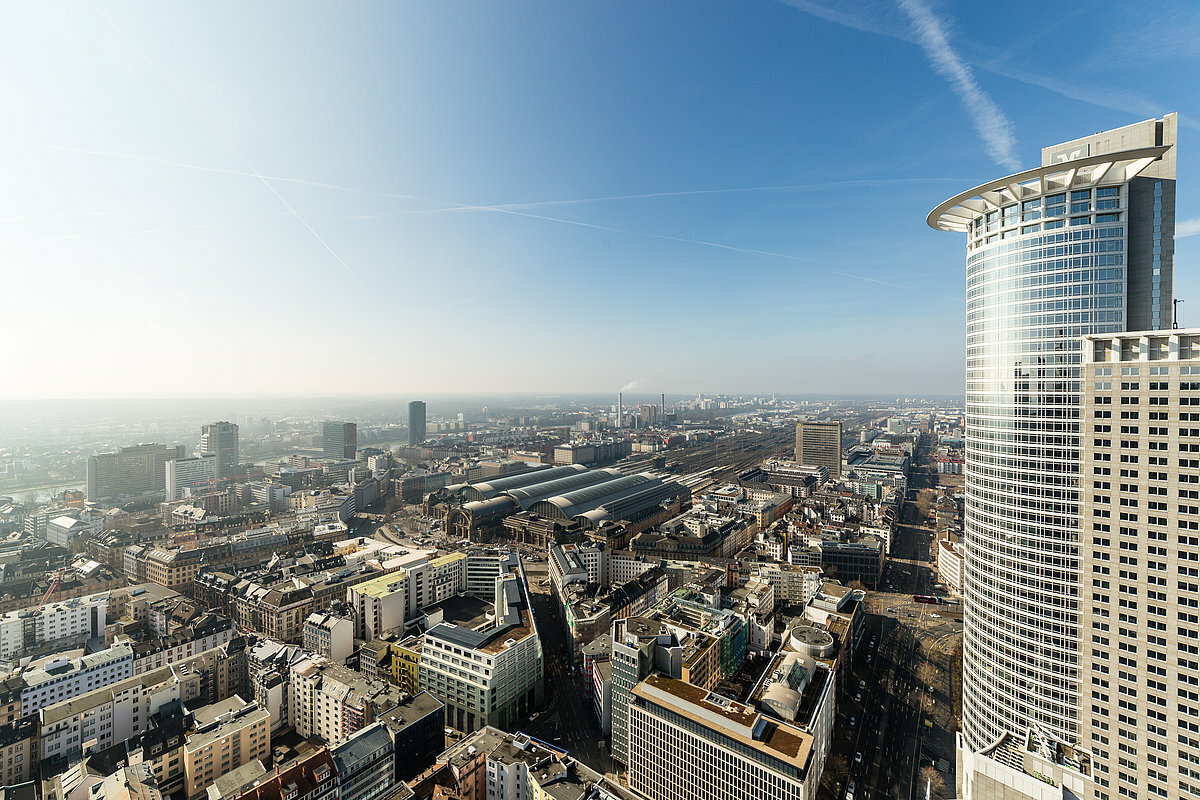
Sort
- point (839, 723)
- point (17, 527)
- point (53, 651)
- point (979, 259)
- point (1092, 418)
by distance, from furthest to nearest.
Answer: point (17, 527)
point (53, 651)
point (839, 723)
point (979, 259)
point (1092, 418)

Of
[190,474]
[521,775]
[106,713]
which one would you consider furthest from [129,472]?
[521,775]

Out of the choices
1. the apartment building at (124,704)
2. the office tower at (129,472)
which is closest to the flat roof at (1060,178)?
the apartment building at (124,704)

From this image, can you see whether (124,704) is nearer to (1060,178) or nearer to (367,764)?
(367,764)

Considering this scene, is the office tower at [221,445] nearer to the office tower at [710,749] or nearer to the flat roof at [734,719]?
the office tower at [710,749]

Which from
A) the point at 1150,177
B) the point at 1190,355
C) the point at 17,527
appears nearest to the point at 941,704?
the point at 1190,355

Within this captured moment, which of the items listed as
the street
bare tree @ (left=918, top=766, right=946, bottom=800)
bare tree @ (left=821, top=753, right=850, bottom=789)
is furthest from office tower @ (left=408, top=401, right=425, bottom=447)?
bare tree @ (left=918, top=766, right=946, bottom=800)

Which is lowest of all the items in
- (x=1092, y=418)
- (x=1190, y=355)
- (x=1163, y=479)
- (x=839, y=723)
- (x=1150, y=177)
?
(x=839, y=723)

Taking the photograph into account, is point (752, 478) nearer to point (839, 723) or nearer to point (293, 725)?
point (839, 723)
